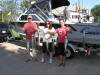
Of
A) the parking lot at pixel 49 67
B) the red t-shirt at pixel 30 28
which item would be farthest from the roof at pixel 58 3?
the parking lot at pixel 49 67

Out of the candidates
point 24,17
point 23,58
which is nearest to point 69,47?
point 23,58

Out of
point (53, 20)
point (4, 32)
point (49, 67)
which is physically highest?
point (53, 20)

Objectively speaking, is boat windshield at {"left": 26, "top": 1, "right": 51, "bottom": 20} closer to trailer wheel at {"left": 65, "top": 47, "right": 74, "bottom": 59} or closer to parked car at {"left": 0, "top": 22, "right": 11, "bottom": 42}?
trailer wheel at {"left": 65, "top": 47, "right": 74, "bottom": 59}

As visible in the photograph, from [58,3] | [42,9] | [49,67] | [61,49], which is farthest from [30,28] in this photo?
[58,3]

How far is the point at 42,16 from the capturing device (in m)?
9.01

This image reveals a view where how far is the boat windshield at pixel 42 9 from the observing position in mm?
8945

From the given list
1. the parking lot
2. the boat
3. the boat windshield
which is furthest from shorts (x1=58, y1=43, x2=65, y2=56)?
the boat windshield

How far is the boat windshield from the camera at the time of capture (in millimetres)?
8945

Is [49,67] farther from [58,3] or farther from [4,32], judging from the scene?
[4,32]

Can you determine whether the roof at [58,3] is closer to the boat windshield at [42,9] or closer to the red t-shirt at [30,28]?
the boat windshield at [42,9]

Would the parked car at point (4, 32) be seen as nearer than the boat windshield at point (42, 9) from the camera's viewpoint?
No

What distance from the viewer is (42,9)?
30.4 ft

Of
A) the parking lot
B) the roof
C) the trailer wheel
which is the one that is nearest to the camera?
the parking lot

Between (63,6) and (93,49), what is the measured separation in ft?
14.4
